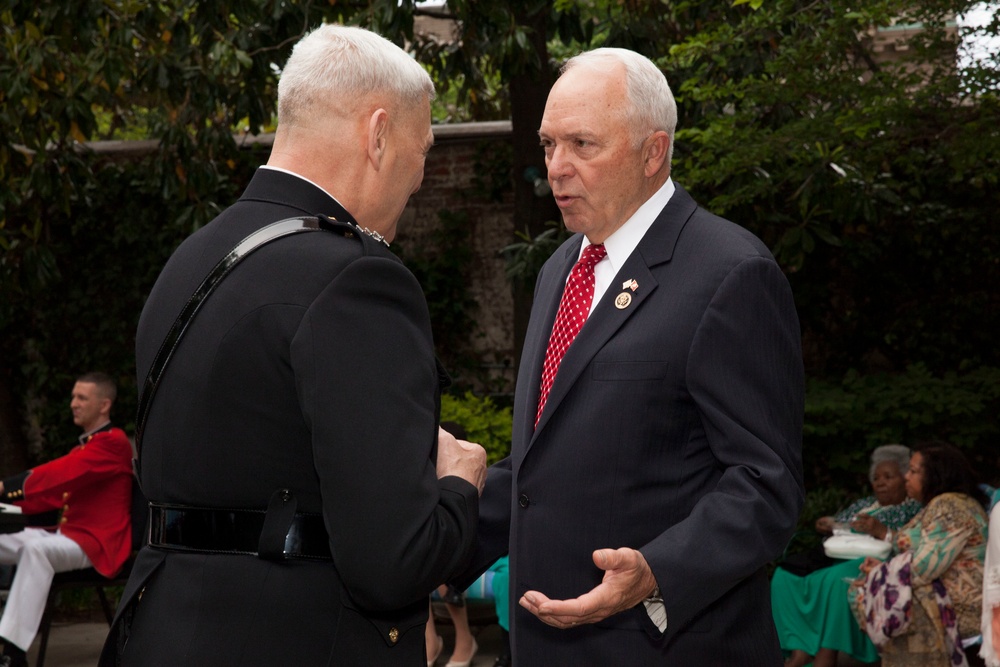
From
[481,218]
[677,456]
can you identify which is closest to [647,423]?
[677,456]

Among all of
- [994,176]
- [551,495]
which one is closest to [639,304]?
[551,495]

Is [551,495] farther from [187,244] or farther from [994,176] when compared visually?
[994,176]

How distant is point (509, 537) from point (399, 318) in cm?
92

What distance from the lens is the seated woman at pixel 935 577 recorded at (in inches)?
227

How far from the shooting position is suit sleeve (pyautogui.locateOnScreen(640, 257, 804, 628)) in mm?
2072

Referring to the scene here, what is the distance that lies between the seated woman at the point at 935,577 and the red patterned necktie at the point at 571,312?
13.1 ft

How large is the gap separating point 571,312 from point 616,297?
193 mm

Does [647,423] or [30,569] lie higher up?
[647,423]

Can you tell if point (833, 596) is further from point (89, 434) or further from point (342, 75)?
point (342, 75)

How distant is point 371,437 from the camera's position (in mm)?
1686

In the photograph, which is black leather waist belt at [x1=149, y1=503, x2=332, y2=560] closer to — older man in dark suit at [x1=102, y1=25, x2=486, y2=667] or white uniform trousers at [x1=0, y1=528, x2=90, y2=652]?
older man in dark suit at [x1=102, y1=25, x2=486, y2=667]

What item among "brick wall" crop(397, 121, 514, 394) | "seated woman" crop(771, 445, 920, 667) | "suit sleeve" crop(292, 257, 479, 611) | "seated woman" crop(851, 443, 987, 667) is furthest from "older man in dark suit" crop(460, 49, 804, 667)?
"brick wall" crop(397, 121, 514, 394)

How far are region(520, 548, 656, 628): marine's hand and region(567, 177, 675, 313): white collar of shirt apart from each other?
0.62 metres

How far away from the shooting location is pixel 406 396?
173 centimetres
